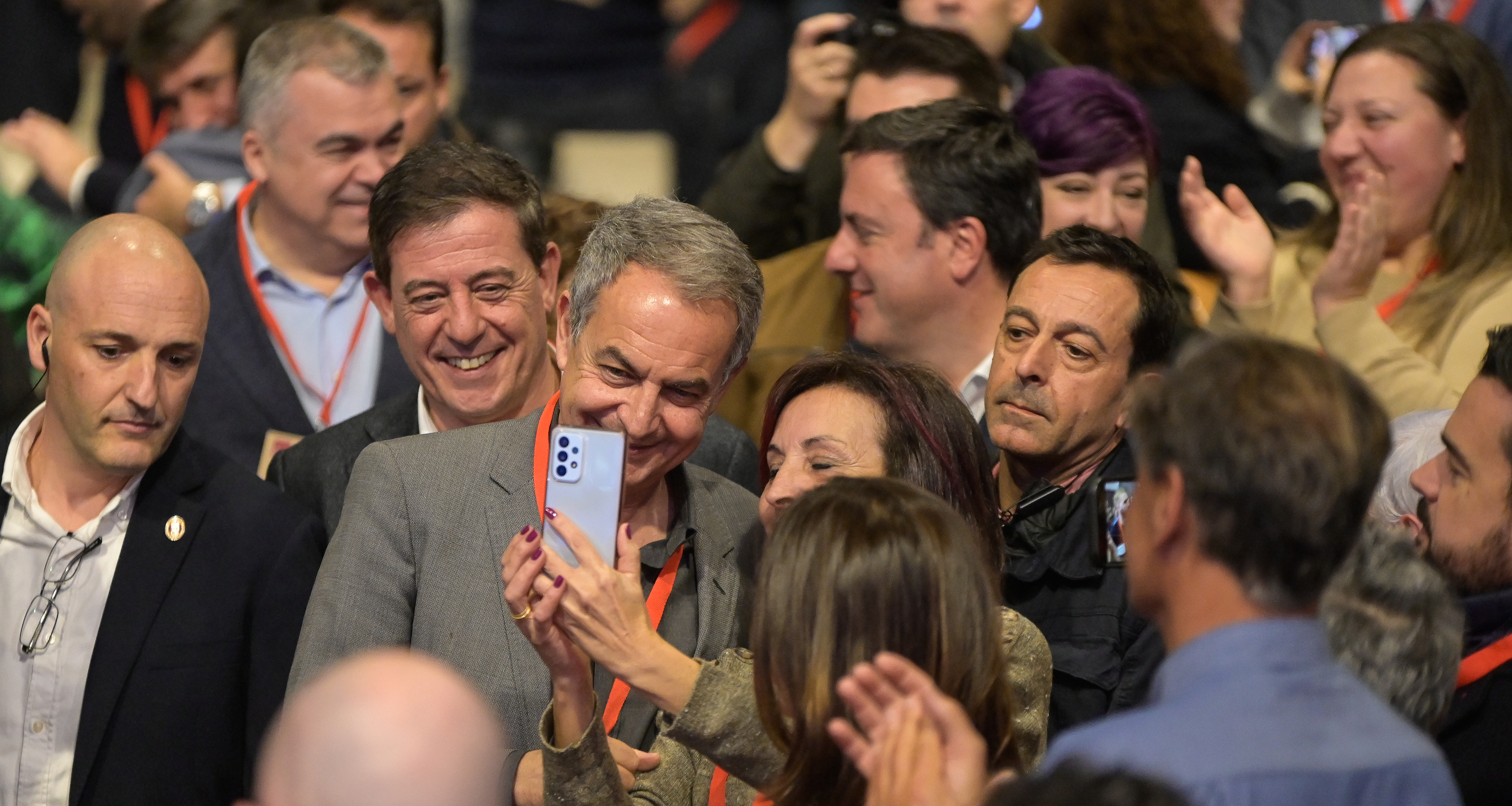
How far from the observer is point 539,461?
10.2 ft

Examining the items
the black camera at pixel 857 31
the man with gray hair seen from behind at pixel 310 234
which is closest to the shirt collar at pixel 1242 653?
the man with gray hair seen from behind at pixel 310 234

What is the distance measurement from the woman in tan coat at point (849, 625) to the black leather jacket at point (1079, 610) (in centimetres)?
71

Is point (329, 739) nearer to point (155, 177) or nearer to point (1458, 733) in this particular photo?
point (1458, 733)

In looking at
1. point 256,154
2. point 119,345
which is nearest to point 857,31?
point 256,154

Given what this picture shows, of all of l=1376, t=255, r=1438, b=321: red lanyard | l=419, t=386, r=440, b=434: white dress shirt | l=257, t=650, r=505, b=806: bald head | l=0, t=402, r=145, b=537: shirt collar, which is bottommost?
l=1376, t=255, r=1438, b=321: red lanyard

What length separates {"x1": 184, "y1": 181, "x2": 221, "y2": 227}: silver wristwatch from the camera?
5277 mm

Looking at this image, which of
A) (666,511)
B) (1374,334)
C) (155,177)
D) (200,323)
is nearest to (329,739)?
(666,511)

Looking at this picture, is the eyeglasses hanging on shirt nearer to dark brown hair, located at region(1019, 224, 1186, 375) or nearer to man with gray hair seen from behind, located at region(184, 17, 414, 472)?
man with gray hair seen from behind, located at region(184, 17, 414, 472)

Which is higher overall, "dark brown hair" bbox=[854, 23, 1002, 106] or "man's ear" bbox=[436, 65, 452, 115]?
"dark brown hair" bbox=[854, 23, 1002, 106]

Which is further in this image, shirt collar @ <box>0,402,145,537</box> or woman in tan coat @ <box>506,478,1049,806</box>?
shirt collar @ <box>0,402,145,537</box>

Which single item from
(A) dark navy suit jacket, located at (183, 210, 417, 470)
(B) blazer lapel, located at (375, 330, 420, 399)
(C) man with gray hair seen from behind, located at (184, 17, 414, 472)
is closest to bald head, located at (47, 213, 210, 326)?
(A) dark navy suit jacket, located at (183, 210, 417, 470)

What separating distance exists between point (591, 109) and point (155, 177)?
2605mm

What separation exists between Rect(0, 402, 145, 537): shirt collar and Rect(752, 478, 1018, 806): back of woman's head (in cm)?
162

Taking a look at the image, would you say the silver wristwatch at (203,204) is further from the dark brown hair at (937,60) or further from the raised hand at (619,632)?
the raised hand at (619,632)
